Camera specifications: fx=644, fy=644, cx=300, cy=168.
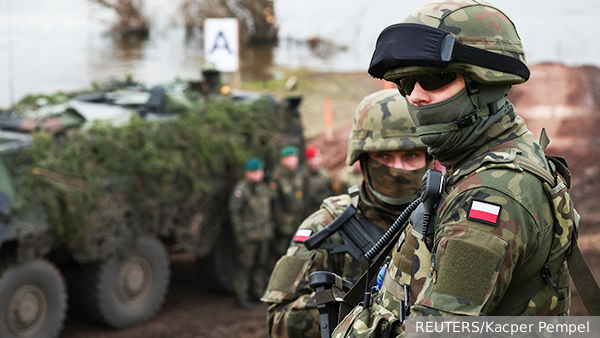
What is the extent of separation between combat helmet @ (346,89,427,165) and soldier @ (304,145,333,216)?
5.05 meters

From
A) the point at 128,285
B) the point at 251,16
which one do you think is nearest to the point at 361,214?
the point at 128,285

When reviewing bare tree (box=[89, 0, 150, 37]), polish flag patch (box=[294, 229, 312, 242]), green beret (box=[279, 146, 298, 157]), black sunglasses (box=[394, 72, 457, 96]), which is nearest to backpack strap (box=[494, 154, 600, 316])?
black sunglasses (box=[394, 72, 457, 96])

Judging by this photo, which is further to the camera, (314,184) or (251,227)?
(314,184)

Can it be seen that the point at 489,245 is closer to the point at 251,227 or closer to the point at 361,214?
the point at 361,214

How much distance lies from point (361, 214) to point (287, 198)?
4.99m

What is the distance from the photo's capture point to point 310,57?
1561 centimetres

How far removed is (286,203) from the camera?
25.1ft

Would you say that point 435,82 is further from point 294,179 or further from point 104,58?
point 104,58

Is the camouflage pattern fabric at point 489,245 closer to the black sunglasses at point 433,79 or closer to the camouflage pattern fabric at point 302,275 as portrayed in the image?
the black sunglasses at point 433,79

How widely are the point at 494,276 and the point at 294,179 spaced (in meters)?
6.27

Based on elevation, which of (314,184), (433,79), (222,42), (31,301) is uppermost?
(433,79)

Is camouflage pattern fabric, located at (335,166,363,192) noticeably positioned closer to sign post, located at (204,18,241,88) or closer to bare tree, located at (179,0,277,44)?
sign post, located at (204,18,241,88)

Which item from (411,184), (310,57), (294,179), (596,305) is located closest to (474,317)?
(596,305)

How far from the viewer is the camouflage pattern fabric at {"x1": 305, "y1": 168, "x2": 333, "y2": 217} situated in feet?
26.1
